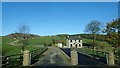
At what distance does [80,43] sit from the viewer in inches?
4961

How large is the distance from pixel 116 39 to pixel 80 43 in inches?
3699

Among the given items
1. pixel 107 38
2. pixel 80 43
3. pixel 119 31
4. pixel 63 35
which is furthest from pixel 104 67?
pixel 63 35

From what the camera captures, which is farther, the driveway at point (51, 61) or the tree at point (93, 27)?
the tree at point (93, 27)

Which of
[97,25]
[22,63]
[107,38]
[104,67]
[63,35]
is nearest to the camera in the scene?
[104,67]

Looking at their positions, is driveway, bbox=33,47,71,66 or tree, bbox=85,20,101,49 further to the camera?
A: tree, bbox=85,20,101,49

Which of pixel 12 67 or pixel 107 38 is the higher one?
pixel 107 38

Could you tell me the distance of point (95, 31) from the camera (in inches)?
3031

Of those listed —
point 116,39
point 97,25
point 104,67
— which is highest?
point 97,25

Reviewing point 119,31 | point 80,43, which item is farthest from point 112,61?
point 80,43

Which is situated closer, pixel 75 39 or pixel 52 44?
pixel 75 39

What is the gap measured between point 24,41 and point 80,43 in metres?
66.6

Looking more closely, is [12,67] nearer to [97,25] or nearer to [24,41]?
[24,41]

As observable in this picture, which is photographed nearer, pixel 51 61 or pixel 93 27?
pixel 51 61

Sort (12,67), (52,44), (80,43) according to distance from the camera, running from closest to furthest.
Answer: (12,67) < (80,43) < (52,44)
